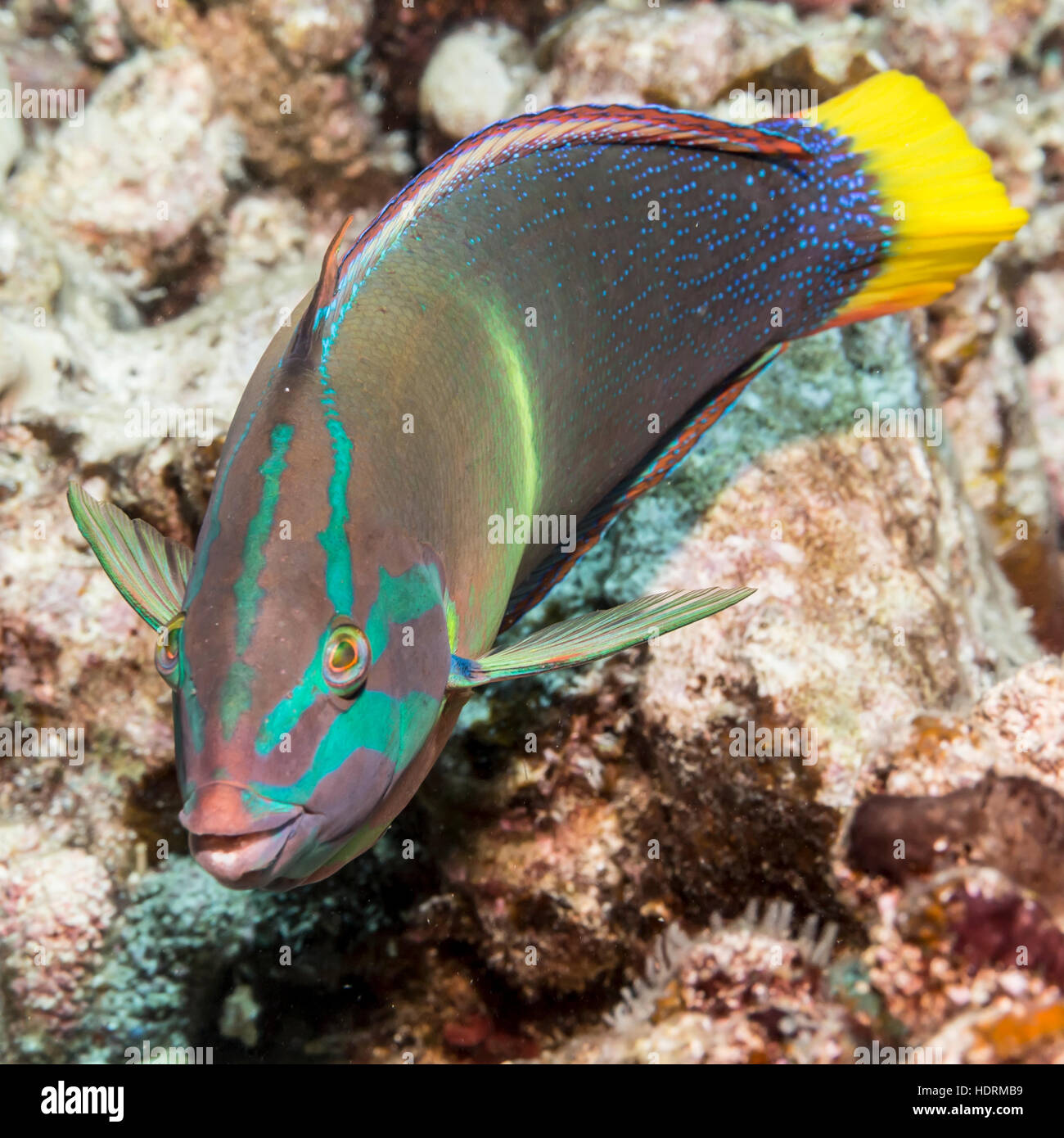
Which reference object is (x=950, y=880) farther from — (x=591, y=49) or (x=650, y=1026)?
(x=591, y=49)

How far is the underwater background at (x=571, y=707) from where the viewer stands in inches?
106

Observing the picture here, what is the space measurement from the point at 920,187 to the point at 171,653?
2.75 m

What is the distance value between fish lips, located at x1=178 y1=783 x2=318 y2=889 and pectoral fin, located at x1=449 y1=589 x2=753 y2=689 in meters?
0.56

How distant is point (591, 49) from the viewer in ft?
14.8

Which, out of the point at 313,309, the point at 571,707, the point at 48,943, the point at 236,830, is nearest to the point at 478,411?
the point at 313,309

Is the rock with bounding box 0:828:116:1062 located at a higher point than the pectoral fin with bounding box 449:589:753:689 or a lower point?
lower

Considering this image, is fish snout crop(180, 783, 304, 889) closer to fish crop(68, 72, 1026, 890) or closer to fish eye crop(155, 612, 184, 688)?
fish crop(68, 72, 1026, 890)

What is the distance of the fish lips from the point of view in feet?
5.21

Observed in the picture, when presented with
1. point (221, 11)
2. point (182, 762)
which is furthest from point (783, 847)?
point (221, 11)

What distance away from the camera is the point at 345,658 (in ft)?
5.72

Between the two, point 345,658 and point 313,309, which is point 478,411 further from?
point 345,658

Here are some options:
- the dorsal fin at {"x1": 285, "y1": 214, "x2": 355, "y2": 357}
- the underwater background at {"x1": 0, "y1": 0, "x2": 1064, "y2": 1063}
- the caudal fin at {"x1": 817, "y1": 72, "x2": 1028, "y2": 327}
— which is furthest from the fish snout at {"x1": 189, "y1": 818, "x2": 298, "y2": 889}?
the caudal fin at {"x1": 817, "y1": 72, "x2": 1028, "y2": 327}

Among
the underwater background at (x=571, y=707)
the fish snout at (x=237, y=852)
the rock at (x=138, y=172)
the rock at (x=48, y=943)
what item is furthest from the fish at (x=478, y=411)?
the rock at (x=138, y=172)
